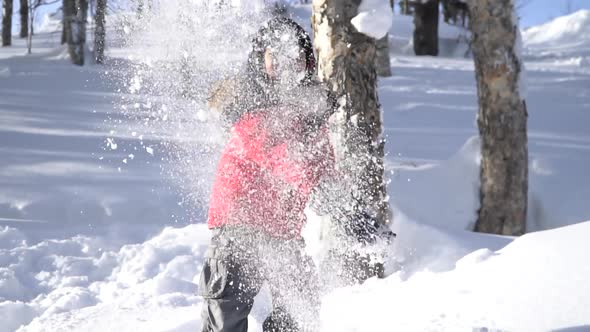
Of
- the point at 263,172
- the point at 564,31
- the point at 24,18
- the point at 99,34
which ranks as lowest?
the point at 263,172

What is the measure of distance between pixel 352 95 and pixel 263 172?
1.49 meters

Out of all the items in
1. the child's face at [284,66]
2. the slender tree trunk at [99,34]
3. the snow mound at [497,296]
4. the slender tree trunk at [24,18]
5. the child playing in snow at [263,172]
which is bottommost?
the snow mound at [497,296]

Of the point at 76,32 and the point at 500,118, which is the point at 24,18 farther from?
the point at 500,118

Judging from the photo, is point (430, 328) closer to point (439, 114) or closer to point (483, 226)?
point (483, 226)

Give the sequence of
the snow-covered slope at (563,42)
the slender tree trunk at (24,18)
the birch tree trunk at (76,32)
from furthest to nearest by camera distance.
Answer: the slender tree trunk at (24,18), the snow-covered slope at (563,42), the birch tree trunk at (76,32)

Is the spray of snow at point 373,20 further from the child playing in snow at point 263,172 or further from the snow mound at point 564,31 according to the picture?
the snow mound at point 564,31

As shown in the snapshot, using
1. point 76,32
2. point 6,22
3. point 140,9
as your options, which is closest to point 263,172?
point 140,9

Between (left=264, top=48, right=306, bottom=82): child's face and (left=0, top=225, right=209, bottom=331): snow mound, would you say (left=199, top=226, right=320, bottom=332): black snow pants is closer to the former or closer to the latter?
(left=264, top=48, right=306, bottom=82): child's face

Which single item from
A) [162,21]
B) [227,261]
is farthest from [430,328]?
[162,21]

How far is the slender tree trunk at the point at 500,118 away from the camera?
17.4ft

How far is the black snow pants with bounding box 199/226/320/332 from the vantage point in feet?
8.38

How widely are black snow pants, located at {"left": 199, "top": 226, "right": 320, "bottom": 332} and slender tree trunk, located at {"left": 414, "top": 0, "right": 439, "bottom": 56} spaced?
15.0 metres

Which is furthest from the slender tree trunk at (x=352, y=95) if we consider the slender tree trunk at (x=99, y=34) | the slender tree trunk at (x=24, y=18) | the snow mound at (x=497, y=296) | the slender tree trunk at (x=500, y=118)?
the slender tree trunk at (x=24, y=18)

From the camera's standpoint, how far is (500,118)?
214 inches
